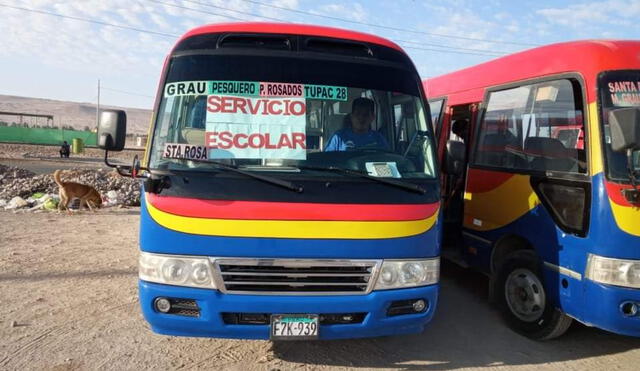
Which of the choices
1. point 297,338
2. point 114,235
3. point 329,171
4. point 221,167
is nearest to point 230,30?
point 221,167

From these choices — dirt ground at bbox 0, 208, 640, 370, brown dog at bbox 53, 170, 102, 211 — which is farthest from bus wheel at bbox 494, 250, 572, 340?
brown dog at bbox 53, 170, 102, 211

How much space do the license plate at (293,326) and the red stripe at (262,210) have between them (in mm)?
666

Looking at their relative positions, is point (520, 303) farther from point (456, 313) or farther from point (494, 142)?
point (494, 142)

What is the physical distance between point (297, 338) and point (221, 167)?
1279mm

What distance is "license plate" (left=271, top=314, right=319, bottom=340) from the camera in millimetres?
3102

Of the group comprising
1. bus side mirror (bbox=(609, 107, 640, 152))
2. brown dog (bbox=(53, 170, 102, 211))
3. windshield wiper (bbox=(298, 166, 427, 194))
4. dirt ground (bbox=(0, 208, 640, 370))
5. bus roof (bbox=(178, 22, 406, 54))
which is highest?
bus roof (bbox=(178, 22, 406, 54))

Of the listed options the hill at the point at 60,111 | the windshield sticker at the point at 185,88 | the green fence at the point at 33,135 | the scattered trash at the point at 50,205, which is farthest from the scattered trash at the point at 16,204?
the hill at the point at 60,111

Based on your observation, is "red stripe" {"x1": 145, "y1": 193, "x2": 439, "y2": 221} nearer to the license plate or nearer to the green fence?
the license plate

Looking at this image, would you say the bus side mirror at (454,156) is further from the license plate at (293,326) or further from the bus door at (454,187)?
the bus door at (454,187)

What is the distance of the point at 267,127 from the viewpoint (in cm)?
347

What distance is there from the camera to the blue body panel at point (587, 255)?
3586mm

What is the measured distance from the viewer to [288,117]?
3.52 meters

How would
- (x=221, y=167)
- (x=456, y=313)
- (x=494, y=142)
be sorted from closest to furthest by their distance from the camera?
(x=221, y=167) → (x=456, y=313) → (x=494, y=142)

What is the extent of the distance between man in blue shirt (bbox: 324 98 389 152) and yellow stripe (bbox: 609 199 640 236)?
185 cm
